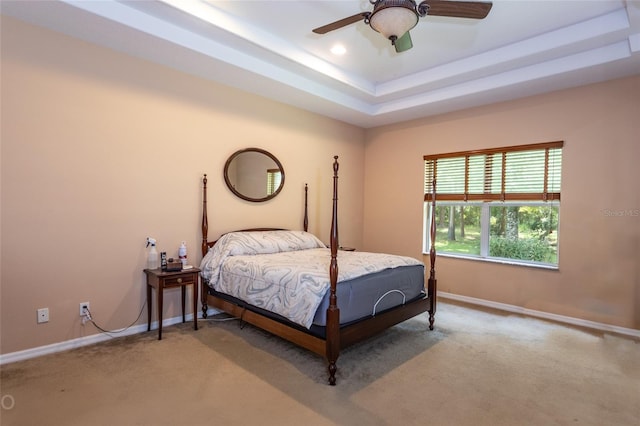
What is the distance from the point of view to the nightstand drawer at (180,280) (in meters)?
3.12

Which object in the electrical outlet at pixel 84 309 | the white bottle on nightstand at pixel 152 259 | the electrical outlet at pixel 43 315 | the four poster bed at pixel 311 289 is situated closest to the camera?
the four poster bed at pixel 311 289

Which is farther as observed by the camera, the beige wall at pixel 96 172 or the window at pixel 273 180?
the window at pixel 273 180

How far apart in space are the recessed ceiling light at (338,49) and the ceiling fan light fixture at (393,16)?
4.52ft

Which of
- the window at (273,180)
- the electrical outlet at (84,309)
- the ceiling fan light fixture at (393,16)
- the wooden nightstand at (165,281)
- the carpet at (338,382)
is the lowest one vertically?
the carpet at (338,382)

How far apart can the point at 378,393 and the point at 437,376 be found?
0.55 metres

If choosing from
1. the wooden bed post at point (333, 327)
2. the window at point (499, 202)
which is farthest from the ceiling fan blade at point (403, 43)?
the window at point (499, 202)

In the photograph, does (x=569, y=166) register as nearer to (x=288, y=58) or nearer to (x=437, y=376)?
(x=437, y=376)

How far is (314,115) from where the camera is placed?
4.94 m

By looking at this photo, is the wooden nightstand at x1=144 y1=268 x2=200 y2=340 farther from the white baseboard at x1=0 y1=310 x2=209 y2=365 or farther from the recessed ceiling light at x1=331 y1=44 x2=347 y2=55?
the recessed ceiling light at x1=331 y1=44 x2=347 y2=55

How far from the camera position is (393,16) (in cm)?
209

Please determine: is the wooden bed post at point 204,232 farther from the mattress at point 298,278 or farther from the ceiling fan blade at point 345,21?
the ceiling fan blade at point 345,21

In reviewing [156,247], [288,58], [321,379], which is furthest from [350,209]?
[321,379]

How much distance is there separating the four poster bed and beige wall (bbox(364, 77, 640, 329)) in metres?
1.50

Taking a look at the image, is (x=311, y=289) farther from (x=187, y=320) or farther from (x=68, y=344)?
(x=68, y=344)
